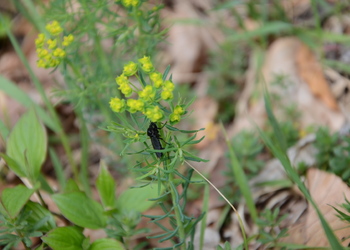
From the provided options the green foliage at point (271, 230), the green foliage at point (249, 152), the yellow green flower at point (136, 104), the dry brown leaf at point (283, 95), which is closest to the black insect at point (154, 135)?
the yellow green flower at point (136, 104)

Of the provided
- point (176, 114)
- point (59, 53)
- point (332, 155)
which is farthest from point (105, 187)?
point (332, 155)

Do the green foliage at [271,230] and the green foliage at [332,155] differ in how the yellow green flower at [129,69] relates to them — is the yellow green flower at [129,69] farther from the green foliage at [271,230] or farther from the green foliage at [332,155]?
the green foliage at [332,155]

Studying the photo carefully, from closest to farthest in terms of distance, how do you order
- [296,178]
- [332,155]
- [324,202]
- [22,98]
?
[296,178]
[324,202]
[332,155]
[22,98]

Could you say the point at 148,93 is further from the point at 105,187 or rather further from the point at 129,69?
the point at 105,187

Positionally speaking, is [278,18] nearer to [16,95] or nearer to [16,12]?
[16,95]

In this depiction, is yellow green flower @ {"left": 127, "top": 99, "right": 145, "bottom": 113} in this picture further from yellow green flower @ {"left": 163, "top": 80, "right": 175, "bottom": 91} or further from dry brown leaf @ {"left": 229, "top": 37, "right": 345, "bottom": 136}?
dry brown leaf @ {"left": 229, "top": 37, "right": 345, "bottom": 136}

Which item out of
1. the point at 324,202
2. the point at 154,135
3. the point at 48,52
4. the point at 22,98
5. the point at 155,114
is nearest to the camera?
the point at 155,114

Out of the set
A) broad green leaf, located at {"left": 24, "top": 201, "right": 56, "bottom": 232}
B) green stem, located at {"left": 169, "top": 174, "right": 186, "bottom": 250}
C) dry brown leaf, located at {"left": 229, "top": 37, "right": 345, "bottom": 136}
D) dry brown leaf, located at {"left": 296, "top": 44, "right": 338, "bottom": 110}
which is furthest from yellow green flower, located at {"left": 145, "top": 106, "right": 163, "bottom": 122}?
dry brown leaf, located at {"left": 296, "top": 44, "right": 338, "bottom": 110}
